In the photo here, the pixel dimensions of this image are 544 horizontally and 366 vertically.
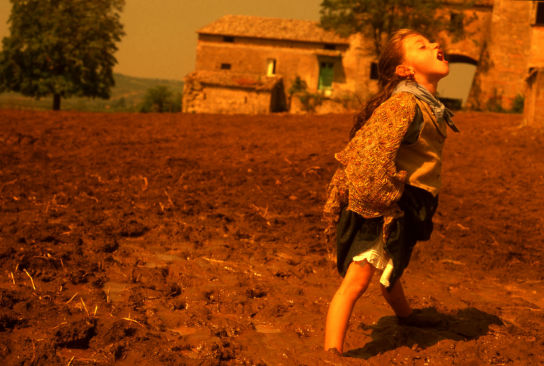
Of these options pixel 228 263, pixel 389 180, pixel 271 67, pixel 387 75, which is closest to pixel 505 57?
pixel 271 67

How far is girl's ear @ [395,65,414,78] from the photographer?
285 cm

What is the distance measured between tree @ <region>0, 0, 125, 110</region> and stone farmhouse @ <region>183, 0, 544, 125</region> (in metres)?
5.67

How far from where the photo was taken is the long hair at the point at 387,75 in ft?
9.30

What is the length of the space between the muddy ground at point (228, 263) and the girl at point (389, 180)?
1.10 feet

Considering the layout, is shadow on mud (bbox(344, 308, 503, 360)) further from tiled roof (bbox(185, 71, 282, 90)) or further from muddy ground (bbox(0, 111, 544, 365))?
tiled roof (bbox(185, 71, 282, 90))

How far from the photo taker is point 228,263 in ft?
13.9

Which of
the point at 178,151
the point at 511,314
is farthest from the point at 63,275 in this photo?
the point at 178,151

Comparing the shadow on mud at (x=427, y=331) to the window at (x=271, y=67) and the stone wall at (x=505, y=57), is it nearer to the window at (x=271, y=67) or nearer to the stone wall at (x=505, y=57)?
the stone wall at (x=505, y=57)

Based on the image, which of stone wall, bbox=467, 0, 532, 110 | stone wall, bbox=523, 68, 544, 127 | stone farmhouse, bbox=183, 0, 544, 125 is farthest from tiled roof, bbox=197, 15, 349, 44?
stone wall, bbox=523, 68, 544, 127

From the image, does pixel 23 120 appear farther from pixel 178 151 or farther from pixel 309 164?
pixel 309 164

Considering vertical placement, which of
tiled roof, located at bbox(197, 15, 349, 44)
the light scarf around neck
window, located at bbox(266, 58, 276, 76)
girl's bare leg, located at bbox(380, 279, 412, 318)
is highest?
tiled roof, located at bbox(197, 15, 349, 44)

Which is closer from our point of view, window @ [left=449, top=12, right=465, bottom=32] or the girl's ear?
the girl's ear

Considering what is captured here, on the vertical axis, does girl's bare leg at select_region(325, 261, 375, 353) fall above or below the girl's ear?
below

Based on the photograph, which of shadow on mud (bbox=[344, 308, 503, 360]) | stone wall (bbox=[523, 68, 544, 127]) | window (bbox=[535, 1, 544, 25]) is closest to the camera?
shadow on mud (bbox=[344, 308, 503, 360])
